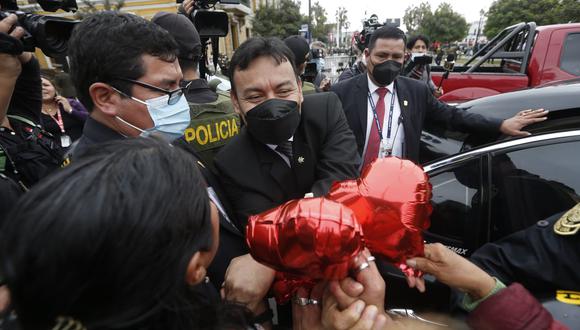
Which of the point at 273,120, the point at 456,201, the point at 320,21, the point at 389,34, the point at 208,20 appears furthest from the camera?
the point at 320,21

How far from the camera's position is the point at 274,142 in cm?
140

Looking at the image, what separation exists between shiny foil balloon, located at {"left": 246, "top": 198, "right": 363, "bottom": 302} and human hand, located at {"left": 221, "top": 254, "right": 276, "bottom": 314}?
178 millimetres

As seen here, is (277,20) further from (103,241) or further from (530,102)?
(103,241)

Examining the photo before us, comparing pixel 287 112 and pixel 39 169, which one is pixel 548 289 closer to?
pixel 287 112

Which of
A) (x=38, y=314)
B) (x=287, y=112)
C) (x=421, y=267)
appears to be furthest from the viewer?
(x=287, y=112)

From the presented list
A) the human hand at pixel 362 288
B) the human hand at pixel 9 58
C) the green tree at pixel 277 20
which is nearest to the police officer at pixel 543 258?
the human hand at pixel 362 288

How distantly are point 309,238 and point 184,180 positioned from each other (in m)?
0.28

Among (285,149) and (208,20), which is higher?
(208,20)

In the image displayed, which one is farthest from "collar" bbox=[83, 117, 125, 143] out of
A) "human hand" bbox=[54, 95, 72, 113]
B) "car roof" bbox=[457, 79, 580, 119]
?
"human hand" bbox=[54, 95, 72, 113]

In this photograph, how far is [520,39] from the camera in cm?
534

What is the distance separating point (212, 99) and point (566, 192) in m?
2.02

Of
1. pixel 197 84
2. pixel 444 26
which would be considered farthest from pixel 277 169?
pixel 444 26

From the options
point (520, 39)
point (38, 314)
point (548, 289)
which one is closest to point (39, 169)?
point (38, 314)

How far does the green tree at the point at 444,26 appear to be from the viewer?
3559cm
